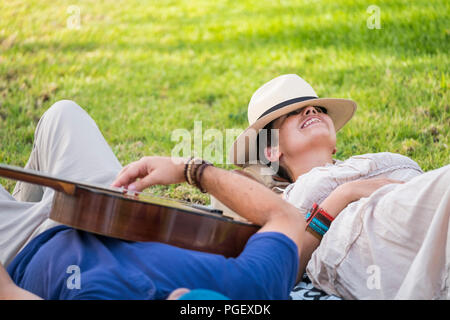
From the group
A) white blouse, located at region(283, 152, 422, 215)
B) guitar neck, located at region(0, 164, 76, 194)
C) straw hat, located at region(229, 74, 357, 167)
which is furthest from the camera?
straw hat, located at region(229, 74, 357, 167)

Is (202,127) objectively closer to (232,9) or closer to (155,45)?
(155,45)

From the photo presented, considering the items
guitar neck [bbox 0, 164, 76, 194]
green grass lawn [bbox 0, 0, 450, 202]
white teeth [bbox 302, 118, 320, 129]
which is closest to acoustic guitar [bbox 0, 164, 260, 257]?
guitar neck [bbox 0, 164, 76, 194]

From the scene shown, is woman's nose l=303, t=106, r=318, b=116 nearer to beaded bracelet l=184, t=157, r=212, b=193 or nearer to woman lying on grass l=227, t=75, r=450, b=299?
woman lying on grass l=227, t=75, r=450, b=299

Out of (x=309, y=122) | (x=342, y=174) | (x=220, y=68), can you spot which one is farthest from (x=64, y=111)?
(x=220, y=68)

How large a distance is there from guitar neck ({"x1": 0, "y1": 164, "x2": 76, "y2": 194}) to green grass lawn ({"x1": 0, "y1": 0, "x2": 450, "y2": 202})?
2.32 meters

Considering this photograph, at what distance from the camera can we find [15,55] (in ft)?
27.2

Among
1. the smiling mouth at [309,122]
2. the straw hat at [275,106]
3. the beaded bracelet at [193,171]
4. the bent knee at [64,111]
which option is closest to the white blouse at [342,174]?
the smiling mouth at [309,122]

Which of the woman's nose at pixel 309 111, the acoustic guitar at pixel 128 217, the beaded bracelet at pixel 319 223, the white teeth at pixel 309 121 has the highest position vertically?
the woman's nose at pixel 309 111

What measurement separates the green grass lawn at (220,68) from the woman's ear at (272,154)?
920mm

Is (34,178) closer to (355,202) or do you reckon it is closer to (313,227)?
(313,227)

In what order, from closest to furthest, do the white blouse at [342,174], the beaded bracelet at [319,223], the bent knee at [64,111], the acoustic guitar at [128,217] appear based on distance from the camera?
the acoustic guitar at [128,217], the beaded bracelet at [319,223], the white blouse at [342,174], the bent knee at [64,111]

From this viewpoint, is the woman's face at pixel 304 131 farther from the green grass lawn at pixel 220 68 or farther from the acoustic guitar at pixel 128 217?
the acoustic guitar at pixel 128 217

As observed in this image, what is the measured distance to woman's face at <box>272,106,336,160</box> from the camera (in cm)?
345

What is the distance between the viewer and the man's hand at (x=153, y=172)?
235cm
